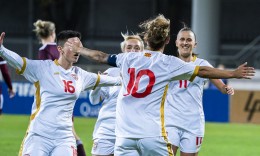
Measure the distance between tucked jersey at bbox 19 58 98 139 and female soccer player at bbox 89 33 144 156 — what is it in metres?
1.51

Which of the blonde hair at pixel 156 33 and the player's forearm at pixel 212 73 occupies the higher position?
the blonde hair at pixel 156 33

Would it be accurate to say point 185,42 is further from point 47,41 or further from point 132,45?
point 47,41

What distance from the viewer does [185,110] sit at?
10891mm

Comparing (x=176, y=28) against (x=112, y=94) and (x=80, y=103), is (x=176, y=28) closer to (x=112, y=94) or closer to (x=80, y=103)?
(x=80, y=103)

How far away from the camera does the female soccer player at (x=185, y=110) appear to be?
35.5 ft

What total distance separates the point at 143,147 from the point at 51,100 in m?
1.27

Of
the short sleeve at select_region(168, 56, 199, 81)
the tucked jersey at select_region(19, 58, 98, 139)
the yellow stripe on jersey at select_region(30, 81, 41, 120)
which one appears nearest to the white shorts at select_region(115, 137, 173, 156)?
the short sleeve at select_region(168, 56, 199, 81)

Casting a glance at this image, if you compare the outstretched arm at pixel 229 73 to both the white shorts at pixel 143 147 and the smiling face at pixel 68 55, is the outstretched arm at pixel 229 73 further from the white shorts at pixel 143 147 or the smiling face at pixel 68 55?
the smiling face at pixel 68 55

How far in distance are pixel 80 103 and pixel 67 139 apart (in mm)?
16168

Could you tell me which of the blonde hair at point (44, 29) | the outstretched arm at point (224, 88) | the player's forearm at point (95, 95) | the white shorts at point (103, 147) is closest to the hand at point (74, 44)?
the player's forearm at point (95, 95)

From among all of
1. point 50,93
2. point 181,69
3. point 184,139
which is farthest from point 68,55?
point 184,139

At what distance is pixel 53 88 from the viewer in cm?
927

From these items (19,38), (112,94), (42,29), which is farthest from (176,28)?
(112,94)

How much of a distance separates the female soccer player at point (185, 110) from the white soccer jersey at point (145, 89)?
84.8 inches
